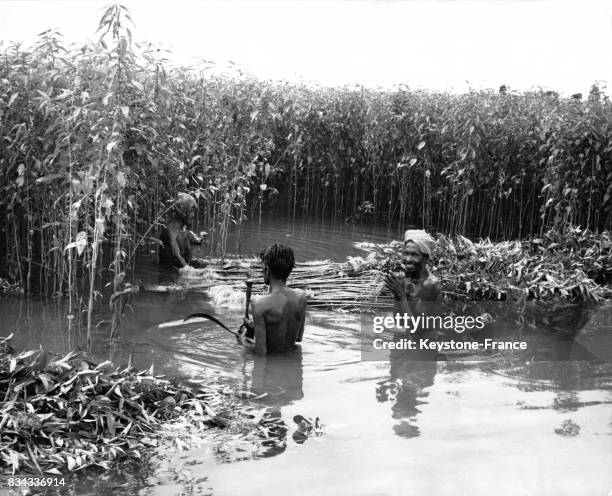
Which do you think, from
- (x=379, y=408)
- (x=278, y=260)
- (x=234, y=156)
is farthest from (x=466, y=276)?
(x=234, y=156)

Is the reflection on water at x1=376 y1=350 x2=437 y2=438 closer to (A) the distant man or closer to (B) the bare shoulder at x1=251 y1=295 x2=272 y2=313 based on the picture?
(B) the bare shoulder at x1=251 y1=295 x2=272 y2=313

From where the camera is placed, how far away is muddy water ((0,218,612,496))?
4.49 m

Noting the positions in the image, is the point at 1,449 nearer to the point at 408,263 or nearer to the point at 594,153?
the point at 408,263

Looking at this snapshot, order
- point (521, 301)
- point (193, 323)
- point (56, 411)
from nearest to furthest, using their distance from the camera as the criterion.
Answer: point (56, 411) < point (193, 323) < point (521, 301)

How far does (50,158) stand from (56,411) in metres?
3.89

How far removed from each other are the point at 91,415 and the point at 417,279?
3078mm

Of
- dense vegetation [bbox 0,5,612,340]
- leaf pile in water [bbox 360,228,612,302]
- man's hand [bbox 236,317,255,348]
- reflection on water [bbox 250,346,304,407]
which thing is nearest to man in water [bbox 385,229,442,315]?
reflection on water [bbox 250,346,304,407]

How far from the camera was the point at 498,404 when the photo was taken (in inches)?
234

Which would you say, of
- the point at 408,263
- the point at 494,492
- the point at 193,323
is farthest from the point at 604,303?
the point at 494,492

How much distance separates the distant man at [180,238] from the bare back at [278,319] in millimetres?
3523

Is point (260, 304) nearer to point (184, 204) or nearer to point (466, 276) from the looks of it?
point (466, 276)

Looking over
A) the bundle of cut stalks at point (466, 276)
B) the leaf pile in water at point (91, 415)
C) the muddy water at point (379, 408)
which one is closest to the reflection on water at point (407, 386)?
the muddy water at point (379, 408)

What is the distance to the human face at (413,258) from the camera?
21.8 ft

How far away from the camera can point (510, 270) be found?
9.38m
